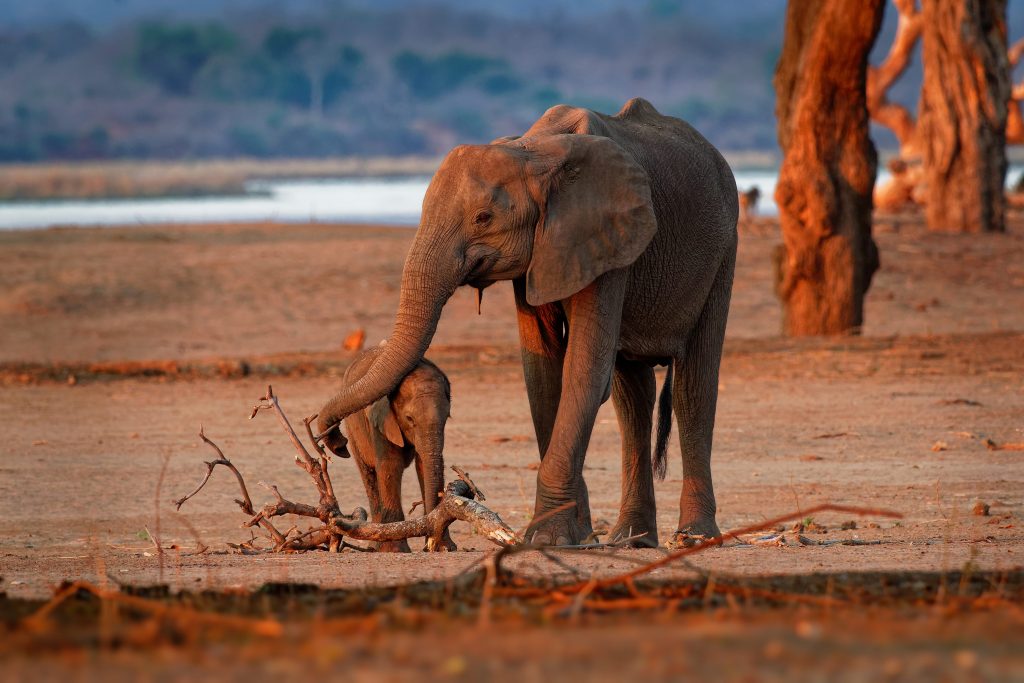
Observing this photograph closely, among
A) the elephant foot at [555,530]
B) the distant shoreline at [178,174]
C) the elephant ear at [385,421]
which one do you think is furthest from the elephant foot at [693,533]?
the distant shoreline at [178,174]

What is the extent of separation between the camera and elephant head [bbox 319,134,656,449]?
833 cm

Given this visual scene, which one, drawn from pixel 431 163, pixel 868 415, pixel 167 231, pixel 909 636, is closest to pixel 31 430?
pixel 868 415

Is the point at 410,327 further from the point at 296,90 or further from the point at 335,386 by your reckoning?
the point at 296,90

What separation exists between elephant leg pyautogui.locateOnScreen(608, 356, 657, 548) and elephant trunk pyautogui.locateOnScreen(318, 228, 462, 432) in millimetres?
1709

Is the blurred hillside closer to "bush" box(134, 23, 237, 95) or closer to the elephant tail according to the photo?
"bush" box(134, 23, 237, 95)

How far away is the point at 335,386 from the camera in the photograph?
1647 centimetres

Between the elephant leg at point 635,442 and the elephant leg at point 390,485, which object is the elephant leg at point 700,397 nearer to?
the elephant leg at point 635,442

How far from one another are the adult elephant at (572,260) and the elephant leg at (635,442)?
0.19 meters

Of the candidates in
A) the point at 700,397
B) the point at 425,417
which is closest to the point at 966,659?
the point at 425,417

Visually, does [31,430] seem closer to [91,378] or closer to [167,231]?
[91,378]

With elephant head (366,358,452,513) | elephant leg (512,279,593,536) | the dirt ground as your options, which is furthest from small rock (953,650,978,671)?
elephant head (366,358,452,513)

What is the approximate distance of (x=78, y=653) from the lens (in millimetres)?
4918

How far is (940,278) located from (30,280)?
41.8ft

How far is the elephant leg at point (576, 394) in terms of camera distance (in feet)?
28.2
